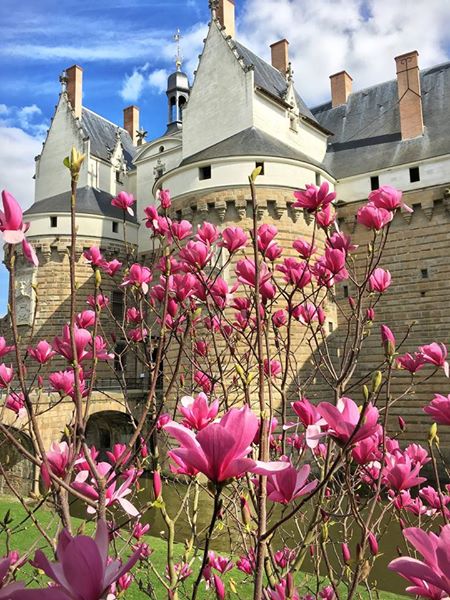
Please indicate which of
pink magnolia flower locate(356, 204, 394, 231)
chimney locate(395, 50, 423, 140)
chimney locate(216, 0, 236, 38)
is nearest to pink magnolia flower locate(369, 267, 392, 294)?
pink magnolia flower locate(356, 204, 394, 231)

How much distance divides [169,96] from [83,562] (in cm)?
2922

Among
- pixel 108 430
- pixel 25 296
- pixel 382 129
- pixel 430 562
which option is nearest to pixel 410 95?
pixel 382 129

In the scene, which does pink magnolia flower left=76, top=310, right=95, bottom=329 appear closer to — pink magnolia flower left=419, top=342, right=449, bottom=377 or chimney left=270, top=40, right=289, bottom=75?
pink magnolia flower left=419, top=342, right=449, bottom=377

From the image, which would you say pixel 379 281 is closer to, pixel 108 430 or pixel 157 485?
pixel 157 485

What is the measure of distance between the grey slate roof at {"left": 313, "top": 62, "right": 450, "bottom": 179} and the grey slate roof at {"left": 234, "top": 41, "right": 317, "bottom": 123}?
6.00ft

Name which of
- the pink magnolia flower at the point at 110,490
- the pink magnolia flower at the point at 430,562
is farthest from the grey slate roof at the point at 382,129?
the pink magnolia flower at the point at 430,562

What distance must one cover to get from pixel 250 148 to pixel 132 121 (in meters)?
16.8

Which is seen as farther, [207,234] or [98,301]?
[98,301]

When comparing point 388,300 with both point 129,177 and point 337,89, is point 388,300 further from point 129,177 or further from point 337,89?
point 129,177

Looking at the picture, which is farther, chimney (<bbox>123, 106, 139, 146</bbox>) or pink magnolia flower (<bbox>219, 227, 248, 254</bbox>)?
chimney (<bbox>123, 106, 139, 146</bbox>)

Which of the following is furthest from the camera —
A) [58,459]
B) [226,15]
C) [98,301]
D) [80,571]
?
[226,15]

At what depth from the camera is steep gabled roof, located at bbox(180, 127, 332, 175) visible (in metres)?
16.2

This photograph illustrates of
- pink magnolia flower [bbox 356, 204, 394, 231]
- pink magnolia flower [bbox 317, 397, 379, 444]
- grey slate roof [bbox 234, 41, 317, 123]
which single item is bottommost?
pink magnolia flower [bbox 317, 397, 379, 444]

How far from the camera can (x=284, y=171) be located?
1630 cm
